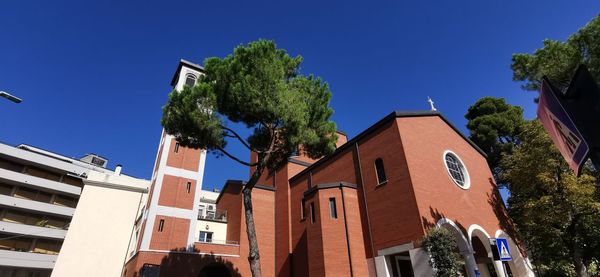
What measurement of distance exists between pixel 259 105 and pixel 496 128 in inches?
956

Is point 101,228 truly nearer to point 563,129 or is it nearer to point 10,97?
point 10,97

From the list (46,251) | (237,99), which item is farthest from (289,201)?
(46,251)

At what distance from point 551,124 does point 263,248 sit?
19.3 m

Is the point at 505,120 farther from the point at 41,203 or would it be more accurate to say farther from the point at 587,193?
the point at 41,203

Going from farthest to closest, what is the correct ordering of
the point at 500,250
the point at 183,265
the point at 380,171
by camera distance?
the point at 183,265 → the point at 380,171 → the point at 500,250

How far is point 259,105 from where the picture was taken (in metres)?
12.3

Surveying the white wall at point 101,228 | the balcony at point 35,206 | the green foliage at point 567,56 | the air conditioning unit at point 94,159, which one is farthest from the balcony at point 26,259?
the green foliage at point 567,56

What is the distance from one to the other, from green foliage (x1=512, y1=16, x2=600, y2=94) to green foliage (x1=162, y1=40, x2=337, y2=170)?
28.1 feet

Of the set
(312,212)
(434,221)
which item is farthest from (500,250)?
(312,212)

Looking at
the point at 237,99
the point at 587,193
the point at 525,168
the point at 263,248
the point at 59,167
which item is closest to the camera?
the point at 237,99

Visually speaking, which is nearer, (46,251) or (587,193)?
(587,193)

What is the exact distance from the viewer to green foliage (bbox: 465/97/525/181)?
2662 centimetres

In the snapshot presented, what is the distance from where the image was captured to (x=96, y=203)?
2722 centimetres

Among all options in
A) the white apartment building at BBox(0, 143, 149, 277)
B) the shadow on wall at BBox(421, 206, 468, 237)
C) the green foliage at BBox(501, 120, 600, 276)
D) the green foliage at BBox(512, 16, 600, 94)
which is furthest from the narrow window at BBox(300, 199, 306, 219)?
the white apartment building at BBox(0, 143, 149, 277)
